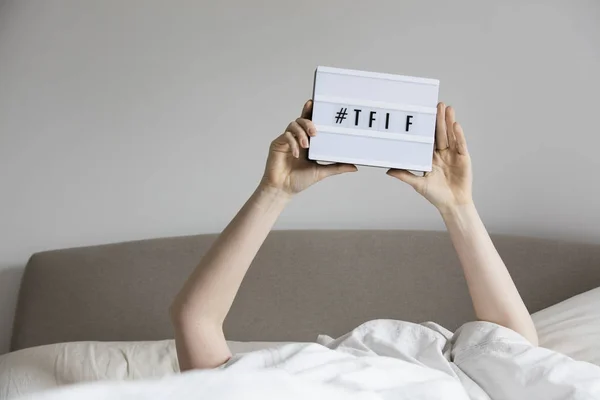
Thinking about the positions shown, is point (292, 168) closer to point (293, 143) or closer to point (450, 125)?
point (293, 143)

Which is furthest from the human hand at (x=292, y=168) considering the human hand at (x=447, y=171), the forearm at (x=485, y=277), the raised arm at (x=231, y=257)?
the forearm at (x=485, y=277)

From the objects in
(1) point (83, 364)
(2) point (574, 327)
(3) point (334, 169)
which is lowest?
(1) point (83, 364)

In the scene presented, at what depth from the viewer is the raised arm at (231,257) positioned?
1295 mm

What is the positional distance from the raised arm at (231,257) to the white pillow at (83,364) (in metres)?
0.31

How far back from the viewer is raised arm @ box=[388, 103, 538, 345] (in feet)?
4.57

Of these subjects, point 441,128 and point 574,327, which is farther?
point 574,327

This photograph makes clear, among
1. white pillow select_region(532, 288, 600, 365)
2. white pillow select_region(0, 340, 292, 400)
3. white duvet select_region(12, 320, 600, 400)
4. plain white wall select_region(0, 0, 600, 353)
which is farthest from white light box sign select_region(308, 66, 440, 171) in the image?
plain white wall select_region(0, 0, 600, 353)

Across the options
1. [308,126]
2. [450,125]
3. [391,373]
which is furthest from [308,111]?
[391,373]

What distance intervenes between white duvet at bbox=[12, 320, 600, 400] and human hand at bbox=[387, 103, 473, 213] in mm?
242

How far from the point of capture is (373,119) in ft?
4.48

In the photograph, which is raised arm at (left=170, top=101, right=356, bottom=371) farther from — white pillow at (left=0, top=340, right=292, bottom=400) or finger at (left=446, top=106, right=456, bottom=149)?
white pillow at (left=0, top=340, right=292, bottom=400)

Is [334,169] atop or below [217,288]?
atop

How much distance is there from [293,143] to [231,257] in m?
0.22

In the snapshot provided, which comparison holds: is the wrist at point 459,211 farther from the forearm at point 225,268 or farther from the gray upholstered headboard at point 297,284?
the gray upholstered headboard at point 297,284
